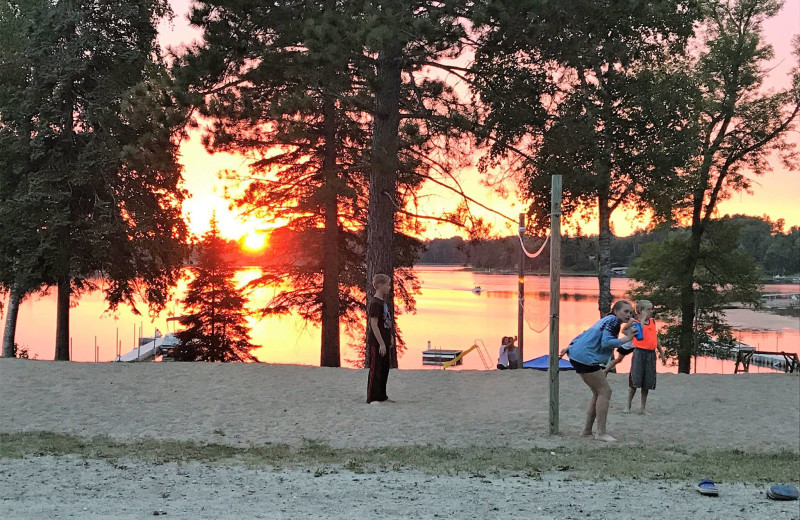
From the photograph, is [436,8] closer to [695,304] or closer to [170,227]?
[170,227]

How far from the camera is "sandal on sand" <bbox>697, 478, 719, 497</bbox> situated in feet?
18.7

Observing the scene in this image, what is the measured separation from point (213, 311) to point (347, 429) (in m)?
24.1

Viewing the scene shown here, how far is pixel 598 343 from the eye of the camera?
780cm

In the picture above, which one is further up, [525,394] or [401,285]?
[401,285]

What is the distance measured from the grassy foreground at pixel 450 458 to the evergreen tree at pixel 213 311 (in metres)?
23.3

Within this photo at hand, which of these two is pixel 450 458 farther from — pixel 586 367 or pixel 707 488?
pixel 707 488

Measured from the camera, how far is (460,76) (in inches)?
569

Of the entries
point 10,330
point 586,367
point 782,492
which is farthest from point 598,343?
point 10,330

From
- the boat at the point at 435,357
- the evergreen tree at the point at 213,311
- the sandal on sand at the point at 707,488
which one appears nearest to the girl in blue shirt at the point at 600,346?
the sandal on sand at the point at 707,488

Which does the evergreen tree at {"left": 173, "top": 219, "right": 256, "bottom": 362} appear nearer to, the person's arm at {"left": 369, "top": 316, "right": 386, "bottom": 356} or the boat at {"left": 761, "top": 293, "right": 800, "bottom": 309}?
the person's arm at {"left": 369, "top": 316, "right": 386, "bottom": 356}

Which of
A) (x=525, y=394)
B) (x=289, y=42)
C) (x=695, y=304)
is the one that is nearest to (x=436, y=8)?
(x=289, y=42)

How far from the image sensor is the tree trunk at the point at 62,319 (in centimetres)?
1916

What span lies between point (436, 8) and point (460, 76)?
5.31 ft

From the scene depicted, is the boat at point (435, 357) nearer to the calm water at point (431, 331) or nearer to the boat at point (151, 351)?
the calm water at point (431, 331)
